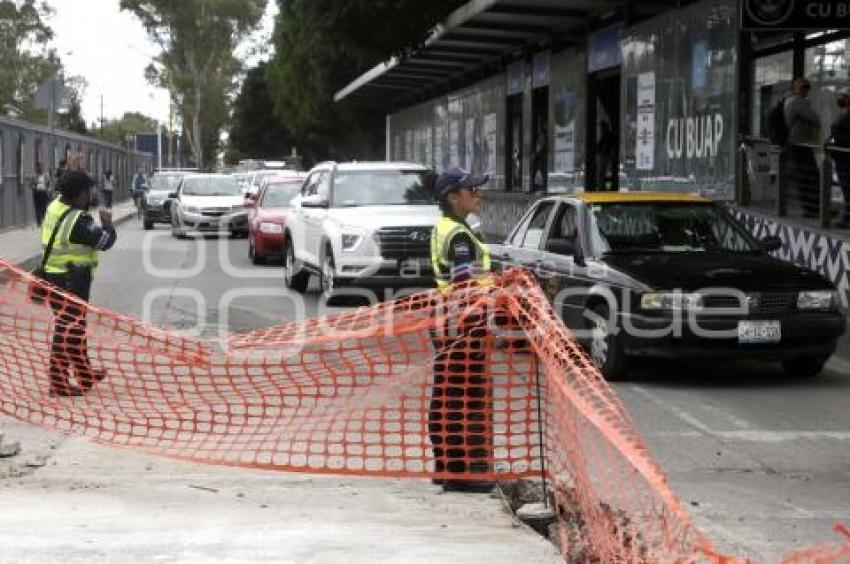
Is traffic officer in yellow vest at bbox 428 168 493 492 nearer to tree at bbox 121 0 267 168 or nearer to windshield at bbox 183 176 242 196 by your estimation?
windshield at bbox 183 176 242 196

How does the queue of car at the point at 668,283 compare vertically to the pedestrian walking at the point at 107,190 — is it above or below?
below

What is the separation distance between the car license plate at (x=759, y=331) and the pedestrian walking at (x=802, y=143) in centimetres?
573

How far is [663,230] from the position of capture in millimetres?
11234

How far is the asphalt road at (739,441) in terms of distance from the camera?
6.24 metres

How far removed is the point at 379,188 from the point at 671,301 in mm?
7869

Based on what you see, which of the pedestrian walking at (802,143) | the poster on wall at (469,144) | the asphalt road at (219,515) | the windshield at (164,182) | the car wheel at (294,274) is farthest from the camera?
the windshield at (164,182)

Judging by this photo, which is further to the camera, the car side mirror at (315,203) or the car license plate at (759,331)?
the car side mirror at (315,203)

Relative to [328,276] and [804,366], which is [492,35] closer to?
[328,276]

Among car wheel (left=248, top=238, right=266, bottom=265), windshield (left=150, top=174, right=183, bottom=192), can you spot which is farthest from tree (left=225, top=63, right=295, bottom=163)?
car wheel (left=248, top=238, right=266, bottom=265)

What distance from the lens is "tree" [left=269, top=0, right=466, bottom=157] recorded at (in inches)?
880

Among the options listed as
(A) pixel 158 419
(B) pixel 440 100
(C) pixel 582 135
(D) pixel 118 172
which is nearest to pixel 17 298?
(A) pixel 158 419

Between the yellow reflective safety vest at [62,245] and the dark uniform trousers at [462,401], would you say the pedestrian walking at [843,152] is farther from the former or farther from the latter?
the dark uniform trousers at [462,401]

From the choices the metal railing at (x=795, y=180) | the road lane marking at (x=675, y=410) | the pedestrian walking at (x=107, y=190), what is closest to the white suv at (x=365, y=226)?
the metal railing at (x=795, y=180)

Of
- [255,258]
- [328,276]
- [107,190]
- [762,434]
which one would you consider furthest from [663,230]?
[107,190]
